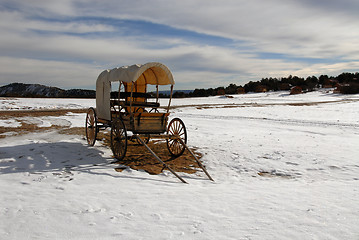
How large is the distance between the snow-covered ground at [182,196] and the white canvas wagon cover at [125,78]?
4.67 feet

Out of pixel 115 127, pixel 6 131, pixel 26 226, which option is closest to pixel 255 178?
pixel 115 127

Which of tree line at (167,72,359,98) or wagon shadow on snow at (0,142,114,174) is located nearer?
wagon shadow on snow at (0,142,114,174)

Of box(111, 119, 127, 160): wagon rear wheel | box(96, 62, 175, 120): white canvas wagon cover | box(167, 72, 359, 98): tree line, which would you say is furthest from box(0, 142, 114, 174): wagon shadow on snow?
box(167, 72, 359, 98): tree line

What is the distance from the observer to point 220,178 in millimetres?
6812

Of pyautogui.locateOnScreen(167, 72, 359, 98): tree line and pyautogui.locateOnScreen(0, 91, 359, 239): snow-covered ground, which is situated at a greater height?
pyautogui.locateOnScreen(167, 72, 359, 98): tree line

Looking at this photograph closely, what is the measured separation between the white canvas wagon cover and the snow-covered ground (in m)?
1.42

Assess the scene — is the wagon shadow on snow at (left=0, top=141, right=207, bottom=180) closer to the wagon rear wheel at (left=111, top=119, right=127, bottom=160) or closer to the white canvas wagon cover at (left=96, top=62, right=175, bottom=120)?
the wagon rear wheel at (left=111, top=119, right=127, bottom=160)

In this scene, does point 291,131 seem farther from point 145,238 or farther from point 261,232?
point 145,238

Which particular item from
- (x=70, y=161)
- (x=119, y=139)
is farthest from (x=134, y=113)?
(x=70, y=161)

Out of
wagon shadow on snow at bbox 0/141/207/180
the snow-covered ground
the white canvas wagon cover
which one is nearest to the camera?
the snow-covered ground

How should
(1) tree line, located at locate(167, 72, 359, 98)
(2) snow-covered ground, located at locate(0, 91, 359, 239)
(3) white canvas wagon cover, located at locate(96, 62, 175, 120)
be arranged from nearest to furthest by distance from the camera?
(2) snow-covered ground, located at locate(0, 91, 359, 239), (3) white canvas wagon cover, located at locate(96, 62, 175, 120), (1) tree line, located at locate(167, 72, 359, 98)

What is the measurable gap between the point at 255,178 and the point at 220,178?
0.88m

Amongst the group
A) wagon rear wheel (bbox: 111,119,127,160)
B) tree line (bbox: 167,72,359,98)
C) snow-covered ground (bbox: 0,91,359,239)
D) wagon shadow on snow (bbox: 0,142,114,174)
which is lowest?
snow-covered ground (bbox: 0,91,359,239)

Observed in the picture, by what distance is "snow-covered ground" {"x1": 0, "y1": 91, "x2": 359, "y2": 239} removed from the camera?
367 cm
